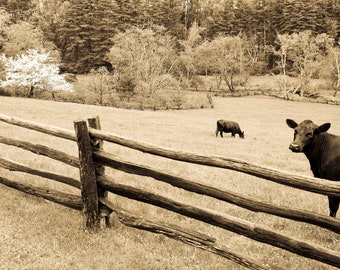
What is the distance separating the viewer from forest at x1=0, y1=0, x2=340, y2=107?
173 ft

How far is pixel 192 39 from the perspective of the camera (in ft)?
242

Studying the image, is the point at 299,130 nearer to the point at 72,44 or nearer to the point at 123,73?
the point at 123,73

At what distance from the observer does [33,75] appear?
162 feet

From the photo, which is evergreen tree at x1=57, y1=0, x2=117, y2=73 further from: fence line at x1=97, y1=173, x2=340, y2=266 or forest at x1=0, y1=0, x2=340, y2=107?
fence line at x1=97, y1=173, x2=340, y2=266

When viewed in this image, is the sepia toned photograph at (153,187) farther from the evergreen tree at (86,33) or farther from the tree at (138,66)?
the evergreen tree at (86,33)

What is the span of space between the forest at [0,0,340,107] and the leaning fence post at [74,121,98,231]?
44451mm

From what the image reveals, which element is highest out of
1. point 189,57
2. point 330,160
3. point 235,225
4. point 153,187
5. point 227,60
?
point 189,57

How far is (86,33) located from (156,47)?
1148 inches

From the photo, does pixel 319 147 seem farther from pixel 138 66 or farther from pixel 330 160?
pixel 138 66

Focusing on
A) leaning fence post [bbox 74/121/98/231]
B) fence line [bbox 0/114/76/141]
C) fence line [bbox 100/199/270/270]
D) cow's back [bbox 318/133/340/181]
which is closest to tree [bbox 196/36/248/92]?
cow's back [bbox 318/133/340/181]

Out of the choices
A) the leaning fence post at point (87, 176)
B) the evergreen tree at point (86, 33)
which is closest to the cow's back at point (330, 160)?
the leaning fence post at point (87, 176)

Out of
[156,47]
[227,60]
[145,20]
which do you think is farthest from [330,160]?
[145,20]

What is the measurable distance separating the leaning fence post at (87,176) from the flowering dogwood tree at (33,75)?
1822 inches

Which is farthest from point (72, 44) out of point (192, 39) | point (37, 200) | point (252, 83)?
point (37, 200)
